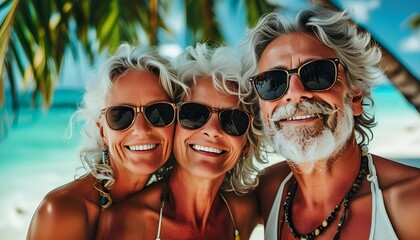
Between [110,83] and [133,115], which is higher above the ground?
[110,83]

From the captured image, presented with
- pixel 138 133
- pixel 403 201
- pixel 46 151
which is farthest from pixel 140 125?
pixel 46 151

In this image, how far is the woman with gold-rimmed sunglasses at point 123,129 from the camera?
1.61 m

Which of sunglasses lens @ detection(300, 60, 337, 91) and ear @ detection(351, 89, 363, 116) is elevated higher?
sunglasses lens @ detection(300, 60, 337, 91)

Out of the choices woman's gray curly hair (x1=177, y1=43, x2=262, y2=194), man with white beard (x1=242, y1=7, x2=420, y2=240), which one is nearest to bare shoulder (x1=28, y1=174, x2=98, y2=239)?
woman's gray curly hair (x1=177, y1=43, x2=262, y2=194)

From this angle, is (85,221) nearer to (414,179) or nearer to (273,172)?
(273,172)

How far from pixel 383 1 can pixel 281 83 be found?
620cm

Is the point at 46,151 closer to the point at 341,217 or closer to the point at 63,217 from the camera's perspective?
the point at 63,217

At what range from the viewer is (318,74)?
1.61 metres

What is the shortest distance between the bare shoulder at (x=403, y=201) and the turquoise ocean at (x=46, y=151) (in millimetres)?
5986

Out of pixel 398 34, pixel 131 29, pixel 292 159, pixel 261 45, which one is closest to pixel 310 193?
pixel 292 159

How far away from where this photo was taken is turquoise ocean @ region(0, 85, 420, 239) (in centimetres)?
768

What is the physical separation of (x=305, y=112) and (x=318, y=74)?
122 mm

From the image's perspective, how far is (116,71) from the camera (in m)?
1.67

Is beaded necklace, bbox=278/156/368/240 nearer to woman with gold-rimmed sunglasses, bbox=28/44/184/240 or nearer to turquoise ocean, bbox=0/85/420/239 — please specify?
woman with gold-rimmed sunglasses, bbox=28/44/184/240
